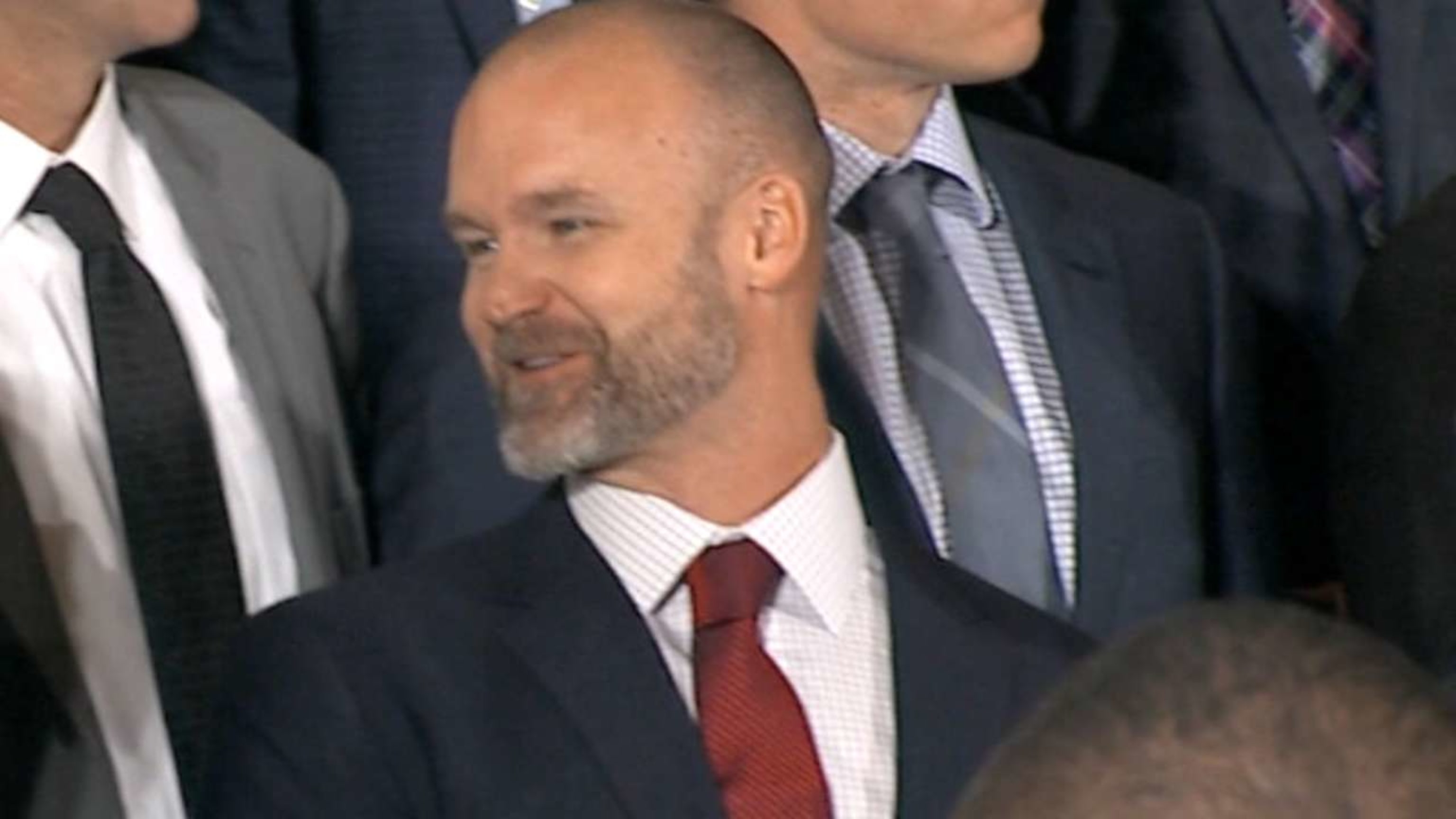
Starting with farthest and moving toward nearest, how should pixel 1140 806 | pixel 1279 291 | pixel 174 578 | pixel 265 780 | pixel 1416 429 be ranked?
pixel 1279 291
pixel 1416 429
pixel 174 578
pixel 265 780
pixel 1140 806

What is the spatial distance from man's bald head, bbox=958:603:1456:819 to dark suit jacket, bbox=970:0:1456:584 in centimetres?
146

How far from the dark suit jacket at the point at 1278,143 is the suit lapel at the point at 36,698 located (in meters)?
0.92

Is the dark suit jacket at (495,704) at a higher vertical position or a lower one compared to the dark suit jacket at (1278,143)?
higher

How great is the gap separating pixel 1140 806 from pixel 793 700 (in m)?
0.84

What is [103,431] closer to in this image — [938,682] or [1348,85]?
[938,682]

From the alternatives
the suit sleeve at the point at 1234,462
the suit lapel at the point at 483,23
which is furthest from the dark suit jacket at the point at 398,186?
the suit sleeve at the point at 1234,462

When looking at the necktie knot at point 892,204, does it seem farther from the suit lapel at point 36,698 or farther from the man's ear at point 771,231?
the suit lapel at point 36,698

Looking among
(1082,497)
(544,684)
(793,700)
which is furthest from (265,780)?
(1082,497)

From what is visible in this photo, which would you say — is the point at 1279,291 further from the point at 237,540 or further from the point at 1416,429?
the point at 237,540

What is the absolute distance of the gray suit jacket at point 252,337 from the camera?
1.93m

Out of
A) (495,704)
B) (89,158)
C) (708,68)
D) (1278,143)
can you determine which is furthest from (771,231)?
(1278,143)

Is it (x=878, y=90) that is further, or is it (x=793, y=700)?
(x=878, y=90)

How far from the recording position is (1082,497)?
221cm

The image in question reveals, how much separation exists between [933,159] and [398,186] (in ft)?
1.12
